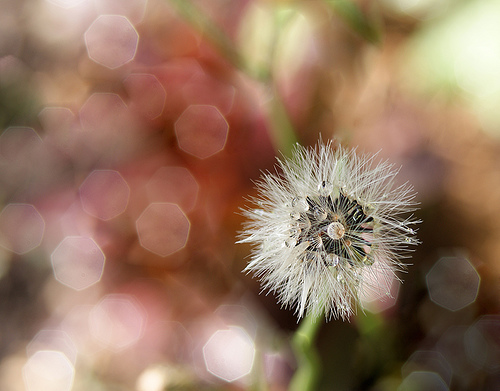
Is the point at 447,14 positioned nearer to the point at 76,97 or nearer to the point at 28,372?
the point at 76,97

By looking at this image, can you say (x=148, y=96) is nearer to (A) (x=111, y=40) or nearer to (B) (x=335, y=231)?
(A) (x=111, y=40)

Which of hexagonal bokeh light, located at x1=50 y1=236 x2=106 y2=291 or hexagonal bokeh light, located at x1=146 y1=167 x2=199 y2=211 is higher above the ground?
hexagonal bokeh light, located at x1=146 y1=167 x2=199 y2=211

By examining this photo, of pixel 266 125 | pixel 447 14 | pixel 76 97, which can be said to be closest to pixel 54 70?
pixel 76 97

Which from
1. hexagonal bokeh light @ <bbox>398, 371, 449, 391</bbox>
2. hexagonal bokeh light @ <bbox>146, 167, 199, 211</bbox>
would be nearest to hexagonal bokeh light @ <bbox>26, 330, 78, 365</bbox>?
hexagonal bokeh light @ <bbox>146, 167, 199, 211</bbox>

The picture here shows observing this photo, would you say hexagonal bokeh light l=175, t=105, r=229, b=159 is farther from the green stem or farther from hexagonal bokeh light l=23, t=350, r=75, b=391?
hexagonal bokeh light l=23, t=350, r=75, b=391

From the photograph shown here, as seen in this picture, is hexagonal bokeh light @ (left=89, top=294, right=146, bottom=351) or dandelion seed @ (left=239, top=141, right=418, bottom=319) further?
hexagonal bokeh light @ (left=89, top=294, right=146, bottom=351)

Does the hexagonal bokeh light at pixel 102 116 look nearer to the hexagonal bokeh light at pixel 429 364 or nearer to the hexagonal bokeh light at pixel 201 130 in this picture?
the hexagonal bokeh light at pixel 201 130

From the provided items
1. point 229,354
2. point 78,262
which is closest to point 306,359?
point 229,354
